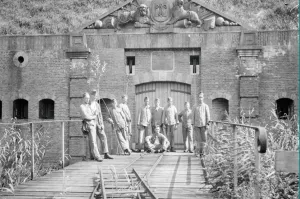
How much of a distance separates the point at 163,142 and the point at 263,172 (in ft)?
23.5

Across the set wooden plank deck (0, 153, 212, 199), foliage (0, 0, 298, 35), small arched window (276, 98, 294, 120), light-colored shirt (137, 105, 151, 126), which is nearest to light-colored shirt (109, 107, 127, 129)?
light-colored shirt (137, 105, 151, 126)

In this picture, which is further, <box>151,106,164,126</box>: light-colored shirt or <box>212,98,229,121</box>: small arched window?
<box>212,98,229,121</box>: small arched window

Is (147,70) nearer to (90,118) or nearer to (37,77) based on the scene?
(37,77)

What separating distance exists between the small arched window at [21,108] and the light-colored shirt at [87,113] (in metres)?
7.35

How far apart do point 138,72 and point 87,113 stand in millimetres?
5949

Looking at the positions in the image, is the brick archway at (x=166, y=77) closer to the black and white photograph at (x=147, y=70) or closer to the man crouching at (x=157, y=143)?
the black and white photograph at (x=147, y=70)

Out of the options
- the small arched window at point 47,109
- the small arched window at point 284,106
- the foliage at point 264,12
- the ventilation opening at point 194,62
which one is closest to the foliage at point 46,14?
the small arched window at point 47,109

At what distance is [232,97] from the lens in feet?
50.3

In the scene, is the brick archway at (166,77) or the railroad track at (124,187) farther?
the brick archway at (166,77)

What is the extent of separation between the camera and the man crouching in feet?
42.1

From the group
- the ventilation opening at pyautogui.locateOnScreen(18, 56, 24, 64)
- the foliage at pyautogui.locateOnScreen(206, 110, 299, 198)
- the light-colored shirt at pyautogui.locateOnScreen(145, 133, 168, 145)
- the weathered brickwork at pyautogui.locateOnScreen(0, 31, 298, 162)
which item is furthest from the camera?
the ventilation opening at pyautogui.locateOnScreen(18, 56, 24, 64)

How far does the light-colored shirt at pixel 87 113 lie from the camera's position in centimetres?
1005

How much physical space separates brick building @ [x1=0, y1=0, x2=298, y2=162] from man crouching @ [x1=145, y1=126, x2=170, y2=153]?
2.97 meters

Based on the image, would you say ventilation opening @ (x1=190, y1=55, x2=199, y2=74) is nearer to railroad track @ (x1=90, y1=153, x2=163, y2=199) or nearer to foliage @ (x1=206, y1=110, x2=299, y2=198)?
railroad track @ (x1=90, y1=153, x2=163, y2=199)
